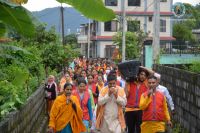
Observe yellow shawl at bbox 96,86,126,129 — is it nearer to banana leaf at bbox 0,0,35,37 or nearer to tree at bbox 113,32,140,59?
banana leaf at bbox 0,0,35,37

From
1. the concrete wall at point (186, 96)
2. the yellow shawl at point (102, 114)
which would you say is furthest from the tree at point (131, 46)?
the yellow shawl at point (102, 114)

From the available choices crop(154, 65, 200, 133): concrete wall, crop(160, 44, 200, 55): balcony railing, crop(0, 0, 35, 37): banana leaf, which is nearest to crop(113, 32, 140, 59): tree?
crop(160, 44, 200, 55): balcony railing

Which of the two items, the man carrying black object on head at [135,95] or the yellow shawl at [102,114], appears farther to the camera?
the man carrying black object on head at [135,95]

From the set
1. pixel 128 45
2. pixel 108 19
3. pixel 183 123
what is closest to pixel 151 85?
pixel 183 123

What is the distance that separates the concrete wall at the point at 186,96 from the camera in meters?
11.1

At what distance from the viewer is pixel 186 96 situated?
12.4 m

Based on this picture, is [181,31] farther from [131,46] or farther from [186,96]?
[186,96]

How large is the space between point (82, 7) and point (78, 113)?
25.0ft

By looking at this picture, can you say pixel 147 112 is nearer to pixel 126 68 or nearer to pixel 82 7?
pixel 126 68

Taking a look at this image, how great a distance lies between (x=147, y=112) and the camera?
9219 millimetres

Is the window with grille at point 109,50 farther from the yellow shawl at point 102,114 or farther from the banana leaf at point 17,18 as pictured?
the banana leaf at point 17,18

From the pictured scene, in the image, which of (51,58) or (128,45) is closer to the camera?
(51,58)

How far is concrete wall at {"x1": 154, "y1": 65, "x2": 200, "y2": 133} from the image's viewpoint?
36.5 feet

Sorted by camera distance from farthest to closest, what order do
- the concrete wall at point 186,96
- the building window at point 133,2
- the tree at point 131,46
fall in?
the building window at point 133,2, the tree at point 131,46, the concrete wall at point 186,96
